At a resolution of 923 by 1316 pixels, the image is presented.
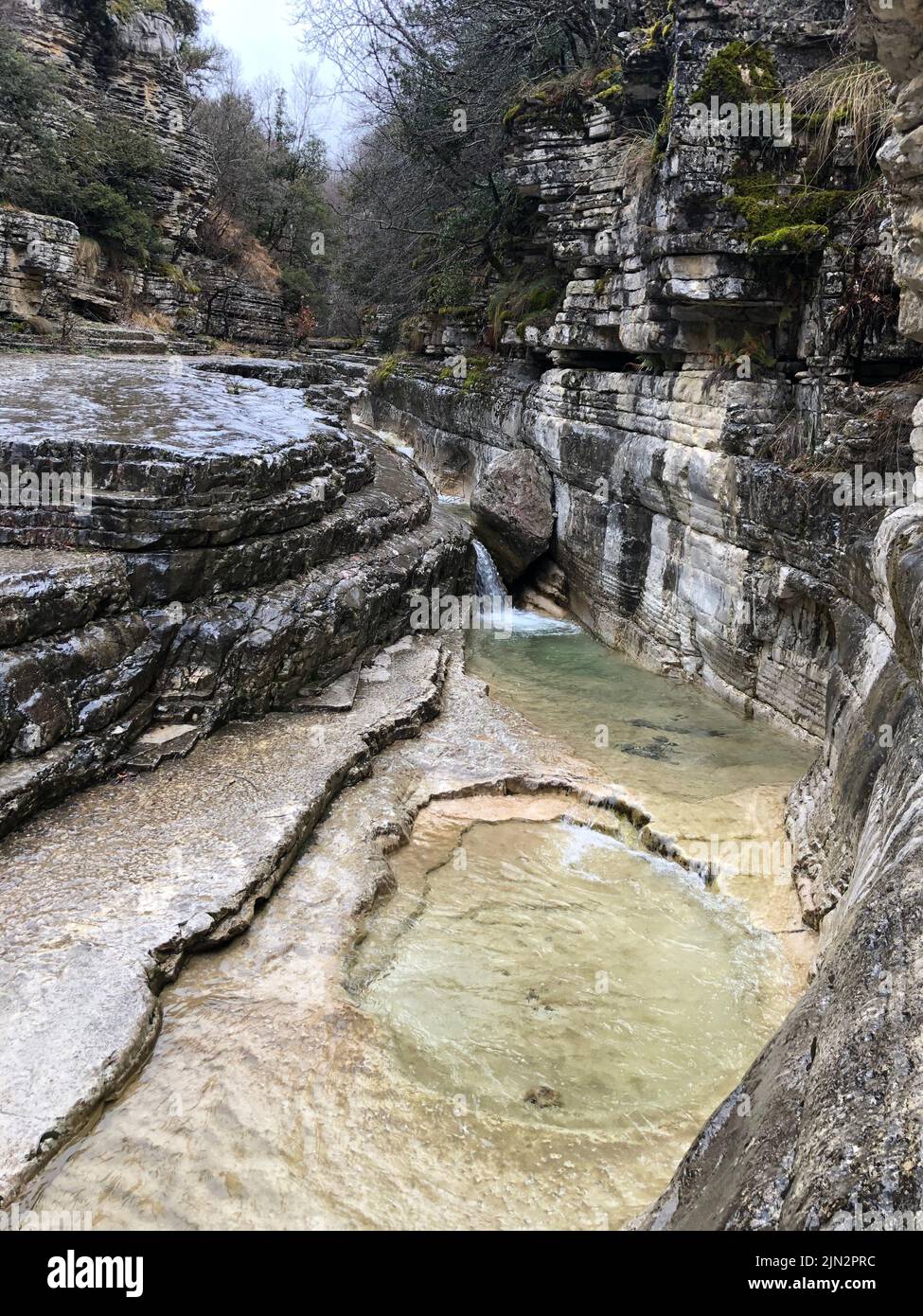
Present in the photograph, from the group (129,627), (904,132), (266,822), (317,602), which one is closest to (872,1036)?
(904,132)

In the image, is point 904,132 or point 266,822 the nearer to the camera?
point 904,132

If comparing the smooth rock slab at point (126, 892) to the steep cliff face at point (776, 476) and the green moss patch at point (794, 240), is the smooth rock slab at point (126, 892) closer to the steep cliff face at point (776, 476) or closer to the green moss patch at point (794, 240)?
the steep cliff face at point (776, 476)

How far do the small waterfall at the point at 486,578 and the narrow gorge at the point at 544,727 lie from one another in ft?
0.14

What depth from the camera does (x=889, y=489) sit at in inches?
245

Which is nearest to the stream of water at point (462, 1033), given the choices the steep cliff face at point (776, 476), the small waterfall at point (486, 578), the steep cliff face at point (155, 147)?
the steep cliff face at point (776, 476)

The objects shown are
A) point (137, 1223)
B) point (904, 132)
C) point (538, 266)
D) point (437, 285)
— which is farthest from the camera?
point (437, 285)

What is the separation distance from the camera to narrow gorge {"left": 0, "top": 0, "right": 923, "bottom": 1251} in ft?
10.2

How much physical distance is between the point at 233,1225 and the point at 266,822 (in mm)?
2376

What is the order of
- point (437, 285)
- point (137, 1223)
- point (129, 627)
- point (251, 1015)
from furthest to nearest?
point (437, 285), point (129, 627), point (251, 1015), point (137, 1223)

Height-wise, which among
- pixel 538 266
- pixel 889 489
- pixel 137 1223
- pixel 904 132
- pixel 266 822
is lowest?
pixel 137 1223

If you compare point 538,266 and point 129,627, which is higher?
point 538,266

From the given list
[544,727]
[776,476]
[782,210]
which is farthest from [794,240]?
[544,727]

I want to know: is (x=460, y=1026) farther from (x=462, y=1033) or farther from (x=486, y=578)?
(x=486, y=578)
